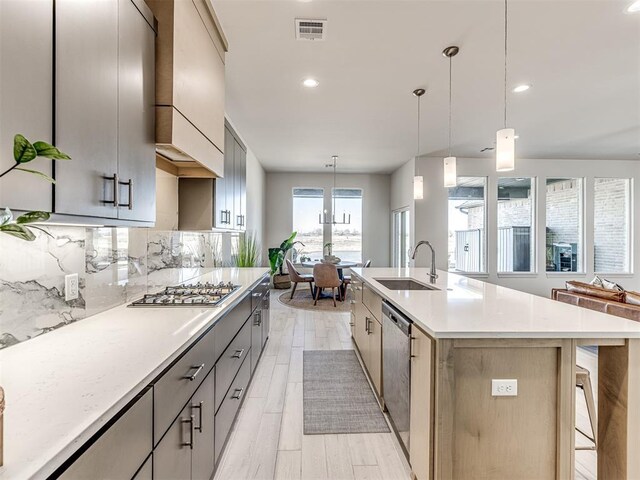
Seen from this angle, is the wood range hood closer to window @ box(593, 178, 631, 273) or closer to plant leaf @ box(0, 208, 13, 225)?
plant leaf @ box(0, 208, 13, 225)

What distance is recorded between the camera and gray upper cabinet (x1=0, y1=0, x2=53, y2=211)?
77 centimetres

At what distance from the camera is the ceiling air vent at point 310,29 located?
2338 millimetres

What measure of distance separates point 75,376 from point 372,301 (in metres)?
2.21

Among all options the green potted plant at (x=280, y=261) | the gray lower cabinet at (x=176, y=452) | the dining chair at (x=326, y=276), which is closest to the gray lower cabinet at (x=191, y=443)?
the gray lower cabinet at (x=176, y=452)

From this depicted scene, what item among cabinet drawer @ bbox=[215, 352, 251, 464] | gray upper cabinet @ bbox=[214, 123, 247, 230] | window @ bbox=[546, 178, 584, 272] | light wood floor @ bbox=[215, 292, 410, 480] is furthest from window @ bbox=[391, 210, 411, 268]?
cabinet drawer @ bbox=[215, 352, 251, 464]

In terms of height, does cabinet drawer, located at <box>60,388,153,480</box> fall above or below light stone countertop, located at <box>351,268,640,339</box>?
below

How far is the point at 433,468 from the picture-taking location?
4.72 feet

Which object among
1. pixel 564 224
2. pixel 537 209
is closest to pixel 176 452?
pixel 537 209

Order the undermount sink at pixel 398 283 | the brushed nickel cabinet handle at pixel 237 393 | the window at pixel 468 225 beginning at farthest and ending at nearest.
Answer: the window at pixel 468 225
the undermount sink at pixel 398 283
the brushed nickel cabinet handle at pixel 237 393

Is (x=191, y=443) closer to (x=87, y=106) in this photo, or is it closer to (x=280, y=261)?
(x=87, y=106)

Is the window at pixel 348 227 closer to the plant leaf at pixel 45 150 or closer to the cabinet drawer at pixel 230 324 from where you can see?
the cabinet drawer at pixel 230 324

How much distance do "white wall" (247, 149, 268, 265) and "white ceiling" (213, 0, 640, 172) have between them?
0.82 m

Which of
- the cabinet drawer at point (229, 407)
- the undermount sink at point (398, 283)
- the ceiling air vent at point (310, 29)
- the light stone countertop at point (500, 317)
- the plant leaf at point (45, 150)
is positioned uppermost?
the ceiling air vent at point (310, 29)

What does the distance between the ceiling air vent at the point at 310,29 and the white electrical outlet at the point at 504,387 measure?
2.56m
